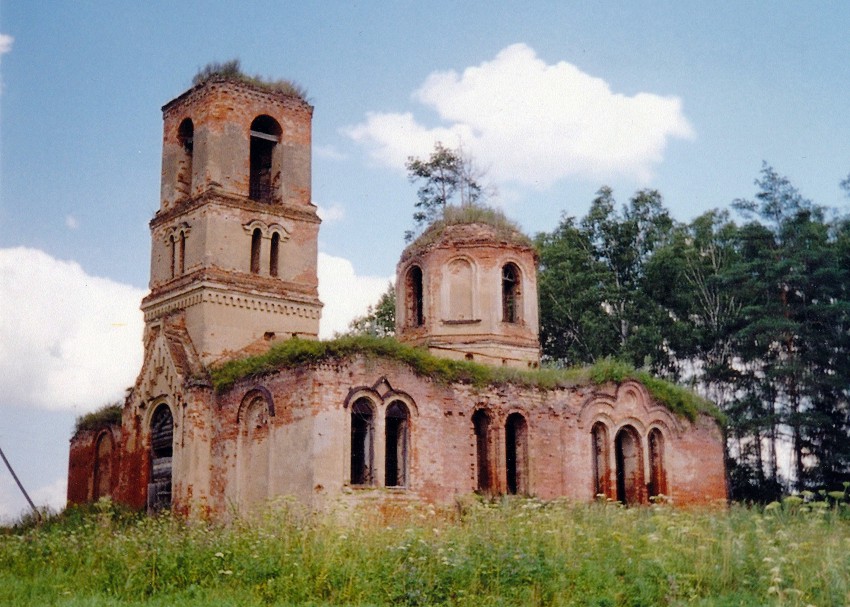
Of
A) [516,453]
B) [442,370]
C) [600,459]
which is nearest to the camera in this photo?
[442,370]

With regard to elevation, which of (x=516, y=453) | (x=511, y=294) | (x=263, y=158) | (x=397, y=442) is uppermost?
(x=263, y=158)

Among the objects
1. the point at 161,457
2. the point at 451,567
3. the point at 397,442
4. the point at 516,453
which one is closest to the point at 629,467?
the point at 516,453

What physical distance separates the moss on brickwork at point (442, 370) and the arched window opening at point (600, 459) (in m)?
1.18

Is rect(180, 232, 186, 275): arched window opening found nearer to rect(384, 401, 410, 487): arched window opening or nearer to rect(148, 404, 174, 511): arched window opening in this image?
rect(148, 404, 174, 511): arched window opening

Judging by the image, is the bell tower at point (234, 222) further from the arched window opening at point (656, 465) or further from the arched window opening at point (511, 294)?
the arched window opening at point (656, 465)

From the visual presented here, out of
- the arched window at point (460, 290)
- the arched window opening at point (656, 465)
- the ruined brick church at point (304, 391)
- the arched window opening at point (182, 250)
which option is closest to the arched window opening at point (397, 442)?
the ruined brick church at point (304, 391)

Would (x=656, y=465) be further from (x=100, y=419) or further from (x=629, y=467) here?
(x=100, y=419)

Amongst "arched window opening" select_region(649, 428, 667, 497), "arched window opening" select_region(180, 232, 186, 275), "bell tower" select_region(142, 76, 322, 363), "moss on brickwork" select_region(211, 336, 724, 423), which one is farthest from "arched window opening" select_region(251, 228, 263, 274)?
"arched window opening" select_region(649, 428, 667, 497)

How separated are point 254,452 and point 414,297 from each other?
25.5 ft

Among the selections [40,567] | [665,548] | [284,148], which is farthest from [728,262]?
[40,567]

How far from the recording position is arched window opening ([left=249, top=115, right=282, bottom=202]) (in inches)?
1000

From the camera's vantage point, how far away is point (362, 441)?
20.4 meters

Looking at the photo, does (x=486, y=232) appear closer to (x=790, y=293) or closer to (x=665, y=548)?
(x=790, y=293)

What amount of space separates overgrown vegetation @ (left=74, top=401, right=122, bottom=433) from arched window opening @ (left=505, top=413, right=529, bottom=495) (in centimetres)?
1020
